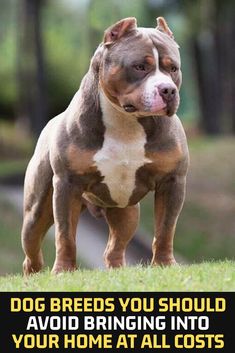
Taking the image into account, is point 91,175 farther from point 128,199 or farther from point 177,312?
point 177,312

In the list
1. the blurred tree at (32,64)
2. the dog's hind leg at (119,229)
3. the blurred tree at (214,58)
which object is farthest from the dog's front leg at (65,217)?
the blurred tree at (214,58)

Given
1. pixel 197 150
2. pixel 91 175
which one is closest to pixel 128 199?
pixel 91 175

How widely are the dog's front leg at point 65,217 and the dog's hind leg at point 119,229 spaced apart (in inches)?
36.8

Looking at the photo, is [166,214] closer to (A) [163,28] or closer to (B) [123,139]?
(B) [123,139]

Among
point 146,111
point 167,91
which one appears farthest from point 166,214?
point 167,91

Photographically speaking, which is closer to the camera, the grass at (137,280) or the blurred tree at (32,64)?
the grass at (137,280)

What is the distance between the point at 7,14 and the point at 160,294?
65.9 meters

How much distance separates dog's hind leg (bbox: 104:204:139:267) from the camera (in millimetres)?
10023

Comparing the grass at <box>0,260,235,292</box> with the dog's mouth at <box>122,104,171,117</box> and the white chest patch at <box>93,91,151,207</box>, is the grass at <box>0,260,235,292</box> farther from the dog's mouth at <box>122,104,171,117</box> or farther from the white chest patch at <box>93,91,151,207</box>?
the dog's mouth at <box>122,104,171,117</box>

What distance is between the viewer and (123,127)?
8.88 meters

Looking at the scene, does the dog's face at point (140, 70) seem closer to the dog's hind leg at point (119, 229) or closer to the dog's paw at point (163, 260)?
the dog's paw at point (163, 260)

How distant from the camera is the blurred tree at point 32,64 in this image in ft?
112

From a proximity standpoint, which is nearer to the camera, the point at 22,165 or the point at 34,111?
the point at 22,165

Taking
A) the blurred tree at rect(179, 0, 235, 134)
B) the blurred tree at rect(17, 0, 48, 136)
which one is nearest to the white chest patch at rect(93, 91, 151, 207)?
the blurred tree at rect(17, 0, 48, 136)
